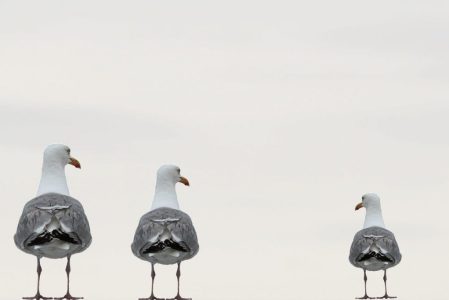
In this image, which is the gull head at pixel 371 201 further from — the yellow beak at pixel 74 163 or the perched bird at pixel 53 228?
the perched bird at pixel 53 228

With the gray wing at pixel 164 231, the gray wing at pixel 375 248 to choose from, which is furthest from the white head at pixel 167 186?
the gray wing at pixel 375 248

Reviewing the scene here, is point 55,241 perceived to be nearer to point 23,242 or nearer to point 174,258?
point 23,242

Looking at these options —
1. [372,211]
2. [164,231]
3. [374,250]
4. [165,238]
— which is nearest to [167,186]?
[164,231]

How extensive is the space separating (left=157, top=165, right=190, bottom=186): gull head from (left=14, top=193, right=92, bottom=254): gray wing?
464cm

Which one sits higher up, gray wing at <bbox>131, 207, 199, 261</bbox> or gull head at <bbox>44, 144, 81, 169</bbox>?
gull head at <bbox>44, 144, 81, 169</bbox>

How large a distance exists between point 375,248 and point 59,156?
12921 millimetres

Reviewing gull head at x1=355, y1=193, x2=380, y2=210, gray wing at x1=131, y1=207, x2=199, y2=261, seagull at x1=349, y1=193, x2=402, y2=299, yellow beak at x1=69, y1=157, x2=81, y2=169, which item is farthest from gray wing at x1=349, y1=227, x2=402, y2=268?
yellow beak at x1=69, y1=157, x2=81, y2=169

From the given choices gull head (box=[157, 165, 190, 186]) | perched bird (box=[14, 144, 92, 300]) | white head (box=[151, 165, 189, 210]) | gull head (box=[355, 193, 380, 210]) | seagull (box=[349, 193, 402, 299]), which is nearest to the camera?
perched bird (box=[14, 144, 92, 300])

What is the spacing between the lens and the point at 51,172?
47.7 m

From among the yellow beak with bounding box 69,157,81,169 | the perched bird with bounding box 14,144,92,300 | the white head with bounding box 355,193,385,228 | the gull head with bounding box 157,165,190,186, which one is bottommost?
the perched bird with bounding box 14,144,92,300

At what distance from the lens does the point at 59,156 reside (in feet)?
158

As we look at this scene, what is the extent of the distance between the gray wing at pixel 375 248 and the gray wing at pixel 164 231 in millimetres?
8284

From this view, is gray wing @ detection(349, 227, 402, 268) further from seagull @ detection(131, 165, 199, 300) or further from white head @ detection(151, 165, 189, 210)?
seagull @ detection(131, 165, 199, 300)

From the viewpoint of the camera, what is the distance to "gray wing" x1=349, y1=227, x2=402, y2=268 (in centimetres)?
5338
